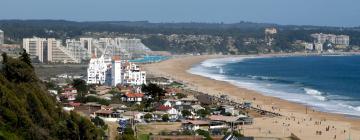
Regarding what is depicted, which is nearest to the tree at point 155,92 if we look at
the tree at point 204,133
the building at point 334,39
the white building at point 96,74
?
the tree at point 204,133

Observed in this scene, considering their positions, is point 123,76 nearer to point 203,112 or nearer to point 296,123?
point 203,112

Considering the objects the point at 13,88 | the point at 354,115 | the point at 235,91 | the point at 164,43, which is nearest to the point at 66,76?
the point at 235,91

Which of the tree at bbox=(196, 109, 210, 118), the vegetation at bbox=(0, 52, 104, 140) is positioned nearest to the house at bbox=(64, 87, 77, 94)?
the tree at bbox=(196, 109, 210, 118)

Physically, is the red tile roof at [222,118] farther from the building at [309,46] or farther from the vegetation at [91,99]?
the building at [309,46]

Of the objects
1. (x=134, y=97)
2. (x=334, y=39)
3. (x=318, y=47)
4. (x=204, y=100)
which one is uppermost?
(x=134, y=97)

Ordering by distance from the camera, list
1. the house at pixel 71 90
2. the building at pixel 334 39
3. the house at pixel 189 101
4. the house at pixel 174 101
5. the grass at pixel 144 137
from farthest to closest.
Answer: the building at pixel 334 39 → the house at pixel 71 90 → the house at pixel 189 101 → the house at pixel 174 101 → the grass at pixel 144 137

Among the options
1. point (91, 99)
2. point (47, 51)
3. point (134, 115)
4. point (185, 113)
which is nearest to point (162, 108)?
point (185, 113)

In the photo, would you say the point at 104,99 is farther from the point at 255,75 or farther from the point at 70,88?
the point at 255,75

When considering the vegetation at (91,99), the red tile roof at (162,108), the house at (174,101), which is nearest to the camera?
the red tile roof at (162,108)
